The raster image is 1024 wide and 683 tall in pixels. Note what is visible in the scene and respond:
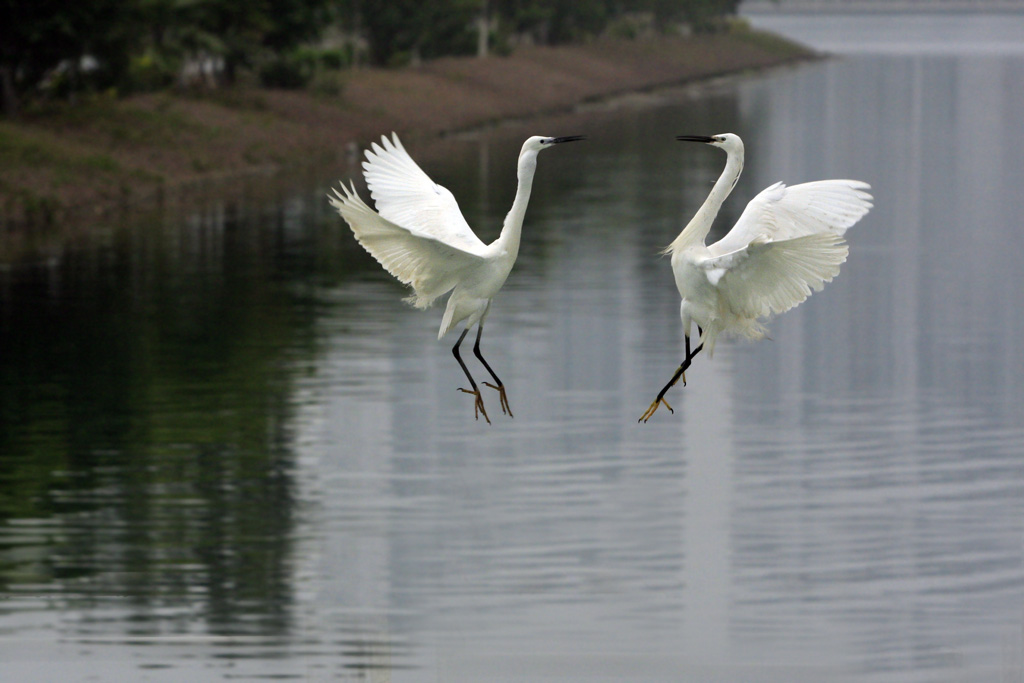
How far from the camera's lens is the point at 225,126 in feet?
297

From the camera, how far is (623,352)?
204 feet

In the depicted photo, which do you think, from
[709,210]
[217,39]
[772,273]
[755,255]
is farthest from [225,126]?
[709,210]

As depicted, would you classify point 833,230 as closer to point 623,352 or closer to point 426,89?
point 623,352

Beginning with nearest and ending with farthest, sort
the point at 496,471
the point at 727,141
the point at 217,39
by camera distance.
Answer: the point at 727,141, the point at 496,471, the point at 217,39

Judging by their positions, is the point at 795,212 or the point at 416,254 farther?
the point at 795,212

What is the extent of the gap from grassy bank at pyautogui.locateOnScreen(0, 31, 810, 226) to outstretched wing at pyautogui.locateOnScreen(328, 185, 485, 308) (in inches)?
2337

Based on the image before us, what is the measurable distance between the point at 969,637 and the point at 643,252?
142ft

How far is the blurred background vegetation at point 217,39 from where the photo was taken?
72812 mm

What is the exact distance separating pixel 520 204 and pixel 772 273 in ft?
7.27

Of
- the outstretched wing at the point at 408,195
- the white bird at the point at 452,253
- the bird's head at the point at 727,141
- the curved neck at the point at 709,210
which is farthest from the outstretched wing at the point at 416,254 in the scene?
the bird's head at the point at 727,141

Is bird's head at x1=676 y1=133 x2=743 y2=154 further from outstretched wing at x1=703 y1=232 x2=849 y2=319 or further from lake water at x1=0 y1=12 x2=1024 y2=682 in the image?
lake water at x1=0 y1=12 x2=1024 y2=682

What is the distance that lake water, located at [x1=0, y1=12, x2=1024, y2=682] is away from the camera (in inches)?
1513

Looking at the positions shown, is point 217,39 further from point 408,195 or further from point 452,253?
point 452,253

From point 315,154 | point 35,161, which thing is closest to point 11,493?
point 35,161
